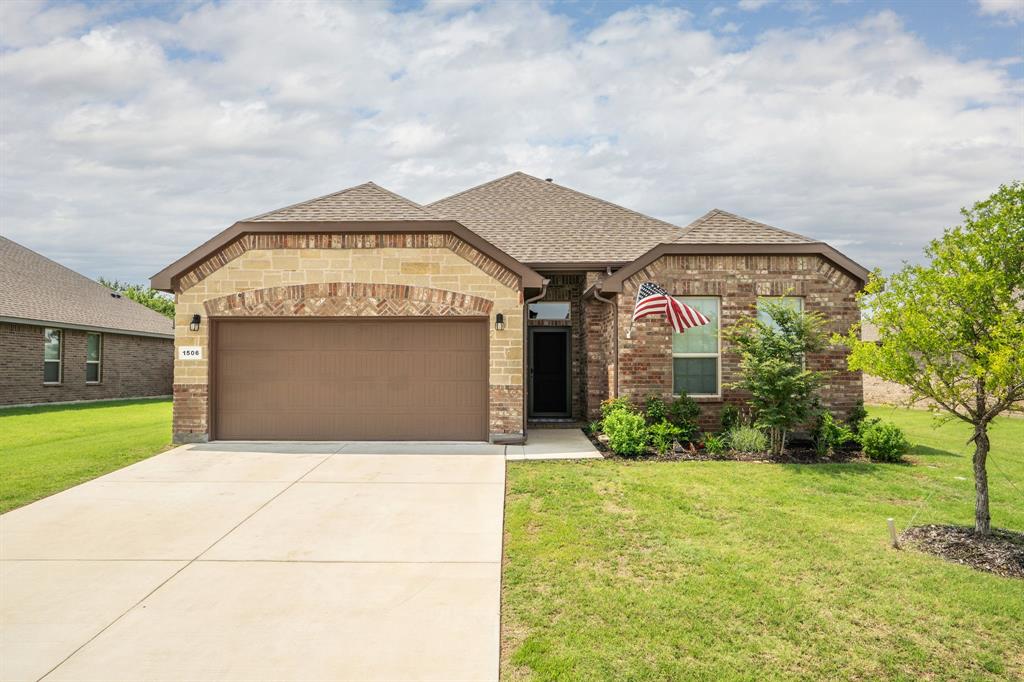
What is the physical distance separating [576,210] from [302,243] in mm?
7682

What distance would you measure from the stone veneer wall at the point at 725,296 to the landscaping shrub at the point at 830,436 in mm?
949

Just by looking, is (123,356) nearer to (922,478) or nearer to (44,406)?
(44,406)

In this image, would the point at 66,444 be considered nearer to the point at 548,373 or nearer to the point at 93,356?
the point at 548,373

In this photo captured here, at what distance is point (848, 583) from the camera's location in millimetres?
5141

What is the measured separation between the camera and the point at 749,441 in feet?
35.5

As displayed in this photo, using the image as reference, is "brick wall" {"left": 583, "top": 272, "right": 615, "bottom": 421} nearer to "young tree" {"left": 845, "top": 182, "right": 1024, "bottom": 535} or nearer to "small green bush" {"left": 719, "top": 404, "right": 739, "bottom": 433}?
"small green bush" {"left": 719, "top": 404, "right": 739, "bottom": 433}

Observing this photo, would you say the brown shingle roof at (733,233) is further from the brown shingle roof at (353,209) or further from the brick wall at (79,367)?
the brick wall at (79,367)

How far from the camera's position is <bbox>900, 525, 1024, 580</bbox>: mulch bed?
18.3ft

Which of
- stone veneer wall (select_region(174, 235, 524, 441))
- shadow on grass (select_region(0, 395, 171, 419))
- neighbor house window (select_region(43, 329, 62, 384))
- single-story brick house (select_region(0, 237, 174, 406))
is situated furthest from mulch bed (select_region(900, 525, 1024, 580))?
neighbor house window (select_region(43, 329, 62, 384))

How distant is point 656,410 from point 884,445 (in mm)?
3730

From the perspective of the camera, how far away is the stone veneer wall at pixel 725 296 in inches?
467

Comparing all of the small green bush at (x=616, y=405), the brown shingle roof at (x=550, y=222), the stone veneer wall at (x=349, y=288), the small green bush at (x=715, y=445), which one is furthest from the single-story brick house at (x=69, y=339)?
the small green bush at (x=715, y=445)

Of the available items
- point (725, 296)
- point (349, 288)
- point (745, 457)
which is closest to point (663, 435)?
point (745, 457)

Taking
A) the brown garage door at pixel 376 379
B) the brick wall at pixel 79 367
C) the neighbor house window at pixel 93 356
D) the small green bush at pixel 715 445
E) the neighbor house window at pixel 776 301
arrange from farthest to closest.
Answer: the neighbor house window at pixel 93 356, the brick wall at pixel 79 367, the neighbor house window at pixel 776 301, the brown garage door at pixel 376 379, the small green bush at pixel 715 445
